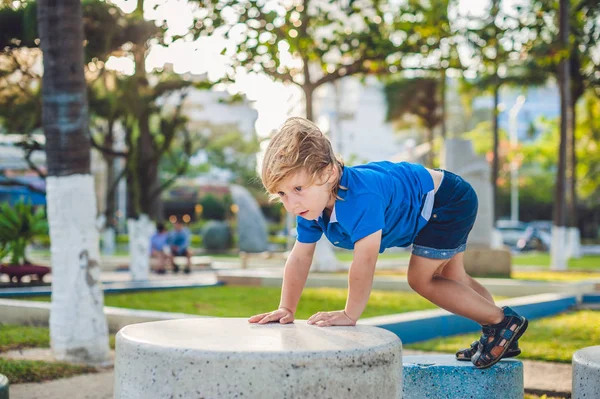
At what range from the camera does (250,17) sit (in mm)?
10945

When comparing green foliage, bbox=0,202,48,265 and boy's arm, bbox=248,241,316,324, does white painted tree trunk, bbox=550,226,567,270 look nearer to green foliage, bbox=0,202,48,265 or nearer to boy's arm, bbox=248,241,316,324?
green foliage, bbox=0,202,48,265

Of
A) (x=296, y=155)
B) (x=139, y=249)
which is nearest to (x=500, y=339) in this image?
(x=296, y=155)

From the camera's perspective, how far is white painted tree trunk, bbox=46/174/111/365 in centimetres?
612

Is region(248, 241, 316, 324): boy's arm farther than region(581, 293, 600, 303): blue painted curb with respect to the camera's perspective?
No

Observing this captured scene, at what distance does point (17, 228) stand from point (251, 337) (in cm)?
988

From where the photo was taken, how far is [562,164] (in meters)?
19.7

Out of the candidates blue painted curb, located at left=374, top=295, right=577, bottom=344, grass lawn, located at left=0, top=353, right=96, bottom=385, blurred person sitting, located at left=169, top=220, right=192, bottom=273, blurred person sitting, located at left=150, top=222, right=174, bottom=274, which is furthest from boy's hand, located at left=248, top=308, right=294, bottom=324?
blurred person sitting, located at left=169, top=220, right=192, bottom=273

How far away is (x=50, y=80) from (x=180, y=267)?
13244 millimetres

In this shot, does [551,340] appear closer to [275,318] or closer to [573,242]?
[275,318]

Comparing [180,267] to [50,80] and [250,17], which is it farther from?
[50,80]

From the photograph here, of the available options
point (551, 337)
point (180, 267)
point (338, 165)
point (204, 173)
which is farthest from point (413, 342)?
point (204, 173)

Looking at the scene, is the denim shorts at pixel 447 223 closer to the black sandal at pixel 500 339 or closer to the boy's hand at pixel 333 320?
the black sandal at pixel 500 339

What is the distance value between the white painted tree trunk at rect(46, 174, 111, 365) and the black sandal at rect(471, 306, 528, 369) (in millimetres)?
3303

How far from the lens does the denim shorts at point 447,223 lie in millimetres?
3857
